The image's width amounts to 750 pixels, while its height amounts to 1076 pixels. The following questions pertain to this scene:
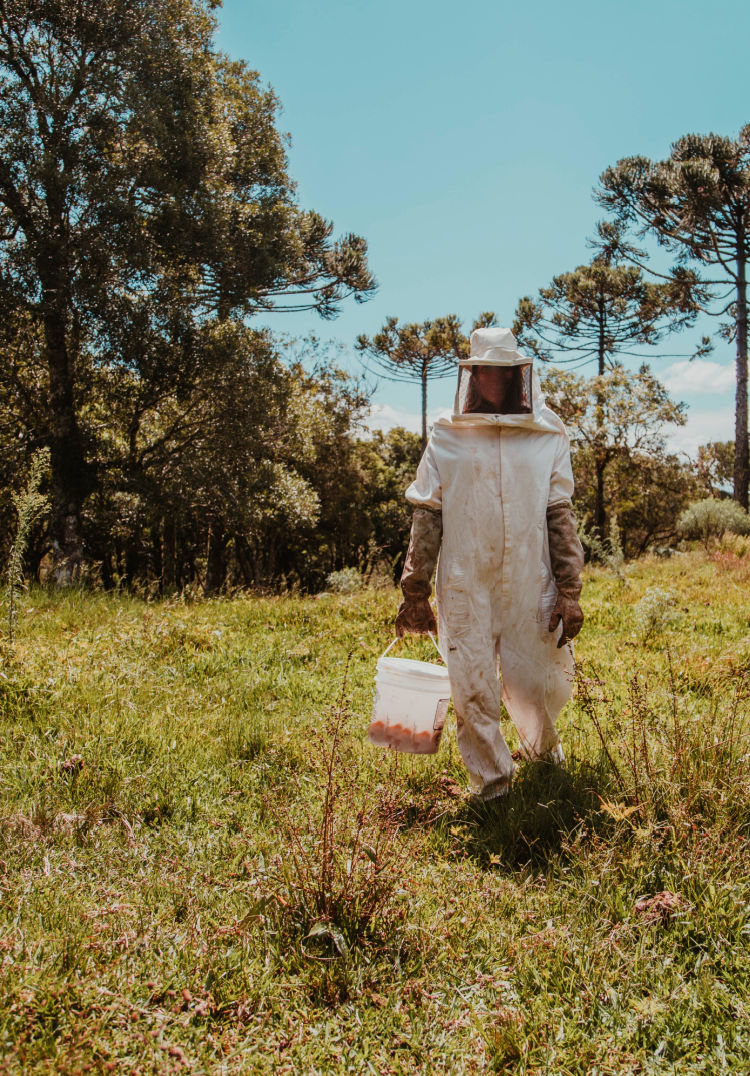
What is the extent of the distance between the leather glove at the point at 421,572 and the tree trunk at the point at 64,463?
31.6 feet

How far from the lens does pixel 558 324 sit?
27.1m

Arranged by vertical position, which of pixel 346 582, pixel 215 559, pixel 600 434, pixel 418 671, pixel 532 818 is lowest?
pixel 215 559

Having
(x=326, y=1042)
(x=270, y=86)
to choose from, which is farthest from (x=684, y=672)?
(x=270, y=86)

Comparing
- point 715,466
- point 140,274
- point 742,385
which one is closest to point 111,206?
point 140,274

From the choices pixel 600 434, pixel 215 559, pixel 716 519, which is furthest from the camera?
pixel 600 434

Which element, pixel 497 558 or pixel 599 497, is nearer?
pixel 497 558

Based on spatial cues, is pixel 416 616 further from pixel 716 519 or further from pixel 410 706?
pixel 716 519

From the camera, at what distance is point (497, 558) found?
131 inches

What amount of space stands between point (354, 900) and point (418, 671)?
3.74ft

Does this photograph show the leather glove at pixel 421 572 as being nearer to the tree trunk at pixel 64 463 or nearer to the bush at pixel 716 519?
the tree trunk at pixel 64 463

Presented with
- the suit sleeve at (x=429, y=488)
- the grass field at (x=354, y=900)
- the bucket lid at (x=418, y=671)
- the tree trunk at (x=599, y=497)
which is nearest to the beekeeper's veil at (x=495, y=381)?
the suit sleeve at (x=429, y=488)

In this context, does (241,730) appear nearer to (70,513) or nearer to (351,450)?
(70,513)

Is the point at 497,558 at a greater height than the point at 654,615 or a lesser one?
greater

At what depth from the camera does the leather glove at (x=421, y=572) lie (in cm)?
347
